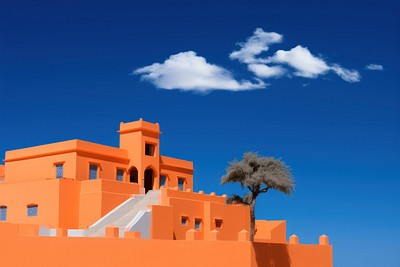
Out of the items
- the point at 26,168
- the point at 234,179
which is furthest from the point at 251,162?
the point at 26,168

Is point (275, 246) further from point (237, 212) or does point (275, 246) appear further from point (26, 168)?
point (26, 168)

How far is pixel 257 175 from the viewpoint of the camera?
108 ft

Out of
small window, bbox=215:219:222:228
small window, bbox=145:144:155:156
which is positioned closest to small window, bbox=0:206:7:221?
small window, bbox=145:144:155:156

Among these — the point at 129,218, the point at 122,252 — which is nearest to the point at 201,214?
the point at 129,218

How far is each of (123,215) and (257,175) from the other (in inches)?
306

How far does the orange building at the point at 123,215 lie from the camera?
26094 millimetres

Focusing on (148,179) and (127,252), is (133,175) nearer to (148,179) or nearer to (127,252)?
(148,179)

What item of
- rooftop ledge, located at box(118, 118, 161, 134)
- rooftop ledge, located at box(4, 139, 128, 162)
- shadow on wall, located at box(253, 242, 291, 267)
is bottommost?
shadow on wall, located at box(253, 242, 291, 267)

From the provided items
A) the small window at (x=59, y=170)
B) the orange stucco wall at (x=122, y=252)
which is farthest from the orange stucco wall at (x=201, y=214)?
the small window at (x=59, y=170)

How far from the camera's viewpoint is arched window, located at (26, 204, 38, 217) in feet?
119

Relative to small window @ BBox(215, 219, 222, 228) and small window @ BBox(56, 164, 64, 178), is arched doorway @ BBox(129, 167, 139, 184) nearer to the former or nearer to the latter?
small window @ BBox(56, 164, 64, 178)

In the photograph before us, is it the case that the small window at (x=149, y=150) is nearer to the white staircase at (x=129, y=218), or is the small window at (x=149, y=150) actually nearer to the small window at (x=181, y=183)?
the small window at (x=181, y=183)

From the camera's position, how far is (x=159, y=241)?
27.5 m

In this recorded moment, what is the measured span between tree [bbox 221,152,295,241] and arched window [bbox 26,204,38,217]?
11.1 meters
